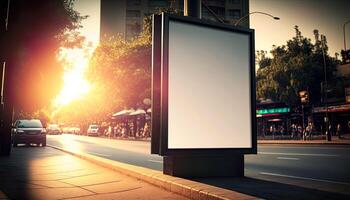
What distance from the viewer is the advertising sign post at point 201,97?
6.62 meters

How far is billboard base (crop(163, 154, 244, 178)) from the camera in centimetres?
682

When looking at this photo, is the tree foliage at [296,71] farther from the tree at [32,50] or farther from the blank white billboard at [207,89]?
the blank white billboard at [207,89]

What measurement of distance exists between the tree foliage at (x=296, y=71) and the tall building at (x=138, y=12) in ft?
82.5

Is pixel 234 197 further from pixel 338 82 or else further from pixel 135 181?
pixel 338 82

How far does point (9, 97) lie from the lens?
13.1m

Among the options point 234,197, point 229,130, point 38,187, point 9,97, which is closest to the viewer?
point 234,197

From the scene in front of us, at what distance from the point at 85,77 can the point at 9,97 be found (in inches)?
1255

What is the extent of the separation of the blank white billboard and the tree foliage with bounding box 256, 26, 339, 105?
32856 mm

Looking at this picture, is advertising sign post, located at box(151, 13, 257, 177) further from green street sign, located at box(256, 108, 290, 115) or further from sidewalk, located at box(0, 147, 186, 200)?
green street sign, located at box(256, 108, 290, 115)

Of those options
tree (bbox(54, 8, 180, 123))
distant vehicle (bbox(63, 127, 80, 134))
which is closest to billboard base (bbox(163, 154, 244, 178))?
tree (bbox(54, 8, 180, 123))

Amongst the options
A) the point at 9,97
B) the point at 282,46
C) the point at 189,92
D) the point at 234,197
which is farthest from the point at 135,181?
the point at 282,46

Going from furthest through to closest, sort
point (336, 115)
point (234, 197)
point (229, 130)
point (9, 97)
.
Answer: point (336, 115), point (9, 97), point (229, 130), point (234, 197)

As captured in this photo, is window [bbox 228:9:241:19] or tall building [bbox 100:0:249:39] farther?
window [bbox 228:9:241:19]

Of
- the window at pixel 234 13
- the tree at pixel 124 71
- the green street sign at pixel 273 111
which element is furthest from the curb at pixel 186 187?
the window at pixel 234 13
